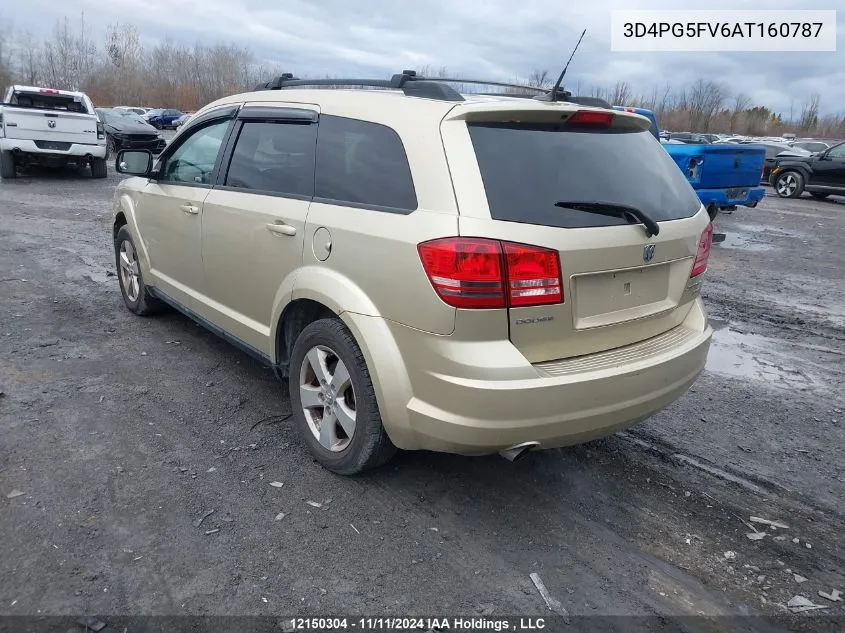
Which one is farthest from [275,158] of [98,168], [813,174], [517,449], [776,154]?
[776,154]

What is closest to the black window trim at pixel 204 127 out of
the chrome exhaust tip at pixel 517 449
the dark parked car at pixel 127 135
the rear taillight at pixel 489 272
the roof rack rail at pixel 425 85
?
the roof rack rail at pixel 425 85

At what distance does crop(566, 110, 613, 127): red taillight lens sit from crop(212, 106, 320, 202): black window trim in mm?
1330

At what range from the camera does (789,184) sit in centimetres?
1966

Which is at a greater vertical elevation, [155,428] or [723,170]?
[723,170]

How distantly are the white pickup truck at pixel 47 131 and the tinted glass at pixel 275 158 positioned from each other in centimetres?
1276

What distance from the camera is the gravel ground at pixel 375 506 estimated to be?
8.26ft

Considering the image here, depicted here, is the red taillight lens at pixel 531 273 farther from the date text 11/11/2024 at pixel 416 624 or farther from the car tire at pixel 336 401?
the date text 11/11/2024 at pixel 416 624

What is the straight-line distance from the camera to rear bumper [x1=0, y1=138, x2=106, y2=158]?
1408cm

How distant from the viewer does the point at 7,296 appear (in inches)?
242

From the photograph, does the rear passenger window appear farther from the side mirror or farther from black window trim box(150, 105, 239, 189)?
the side mirror

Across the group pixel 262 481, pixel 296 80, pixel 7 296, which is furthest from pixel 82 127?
pixel 262 481

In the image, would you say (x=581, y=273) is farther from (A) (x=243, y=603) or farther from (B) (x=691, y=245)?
(A) (x=243, y=603)

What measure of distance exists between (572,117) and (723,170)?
8.63 m

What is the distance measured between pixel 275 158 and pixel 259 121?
366 mm
